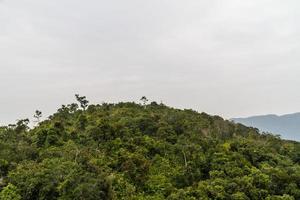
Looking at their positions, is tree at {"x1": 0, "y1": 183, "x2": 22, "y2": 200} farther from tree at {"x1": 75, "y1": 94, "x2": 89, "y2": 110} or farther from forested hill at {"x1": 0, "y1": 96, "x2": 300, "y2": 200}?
tree at {"x1": 75, "y1": 94, "x2": 89, "y2": 110}

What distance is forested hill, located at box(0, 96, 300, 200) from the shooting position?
2345 centimetres

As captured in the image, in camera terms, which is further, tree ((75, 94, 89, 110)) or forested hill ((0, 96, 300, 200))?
tree ((75, 94, 89, 110))

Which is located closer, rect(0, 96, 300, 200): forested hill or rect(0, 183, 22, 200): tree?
rect(0, 183, 22, 200): tree

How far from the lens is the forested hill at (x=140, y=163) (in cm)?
2345

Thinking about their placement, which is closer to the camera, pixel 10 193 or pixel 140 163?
pixel 10 193

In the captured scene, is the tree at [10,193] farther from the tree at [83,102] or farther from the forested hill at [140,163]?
the tree at [83,102]

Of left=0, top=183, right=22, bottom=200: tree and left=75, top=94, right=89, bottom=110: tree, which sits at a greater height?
left=75, top=94, right=89, bottom=110: tree

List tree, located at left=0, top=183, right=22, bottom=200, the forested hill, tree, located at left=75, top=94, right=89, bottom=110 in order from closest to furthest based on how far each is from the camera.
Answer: tree, located at left=0, top=183, right=22, bottom=200 < the forested hill < tree, located at left=75, top=94, right=89, bottom=110

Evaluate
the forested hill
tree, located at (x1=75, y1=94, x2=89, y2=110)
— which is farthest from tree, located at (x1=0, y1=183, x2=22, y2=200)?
tree, located at (x1=75, y1=94, x2=89, y2=110)

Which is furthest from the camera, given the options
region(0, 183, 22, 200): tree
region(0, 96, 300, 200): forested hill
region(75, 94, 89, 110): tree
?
region(75, 94, 89, 110): tree

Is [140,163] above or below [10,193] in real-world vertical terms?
above

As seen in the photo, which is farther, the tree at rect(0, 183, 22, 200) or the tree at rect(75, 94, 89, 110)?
the tree at rect(75, 94, 89, 110)

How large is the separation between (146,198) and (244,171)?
8.77 m

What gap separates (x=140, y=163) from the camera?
29.1 meters
